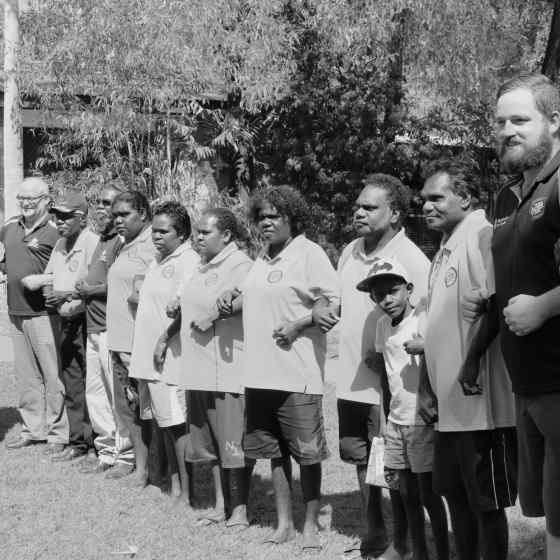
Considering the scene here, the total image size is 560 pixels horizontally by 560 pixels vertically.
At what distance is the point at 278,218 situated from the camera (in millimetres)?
5816

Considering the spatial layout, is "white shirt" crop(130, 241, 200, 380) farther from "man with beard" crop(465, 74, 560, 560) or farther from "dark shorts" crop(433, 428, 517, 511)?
"man with beard" crop(465, 74, 560, 560)

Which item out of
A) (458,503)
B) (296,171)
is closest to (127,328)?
(458,503)

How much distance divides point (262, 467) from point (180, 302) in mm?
2015

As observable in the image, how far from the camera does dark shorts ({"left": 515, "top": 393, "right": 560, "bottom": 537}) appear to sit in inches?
133

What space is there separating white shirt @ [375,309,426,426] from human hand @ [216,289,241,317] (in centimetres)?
122

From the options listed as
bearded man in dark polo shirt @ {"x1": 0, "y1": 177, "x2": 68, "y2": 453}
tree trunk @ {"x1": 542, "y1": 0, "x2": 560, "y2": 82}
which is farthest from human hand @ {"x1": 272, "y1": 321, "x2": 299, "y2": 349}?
tree trunk @ {"x1": 542, "y1": 0, "x2": 560, "y2": 82}

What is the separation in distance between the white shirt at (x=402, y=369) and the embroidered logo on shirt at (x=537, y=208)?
1.56 m

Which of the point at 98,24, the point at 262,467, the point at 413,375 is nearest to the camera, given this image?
the point at 413,375

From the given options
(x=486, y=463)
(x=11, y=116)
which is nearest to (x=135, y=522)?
(x=486, y=463)

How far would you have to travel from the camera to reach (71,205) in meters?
8.09

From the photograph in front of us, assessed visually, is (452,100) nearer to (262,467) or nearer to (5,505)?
(262,467)

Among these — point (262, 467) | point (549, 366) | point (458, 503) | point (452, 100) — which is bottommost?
point (262, 467)

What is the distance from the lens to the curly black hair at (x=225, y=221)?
6.38m

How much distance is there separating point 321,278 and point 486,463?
1762mm
